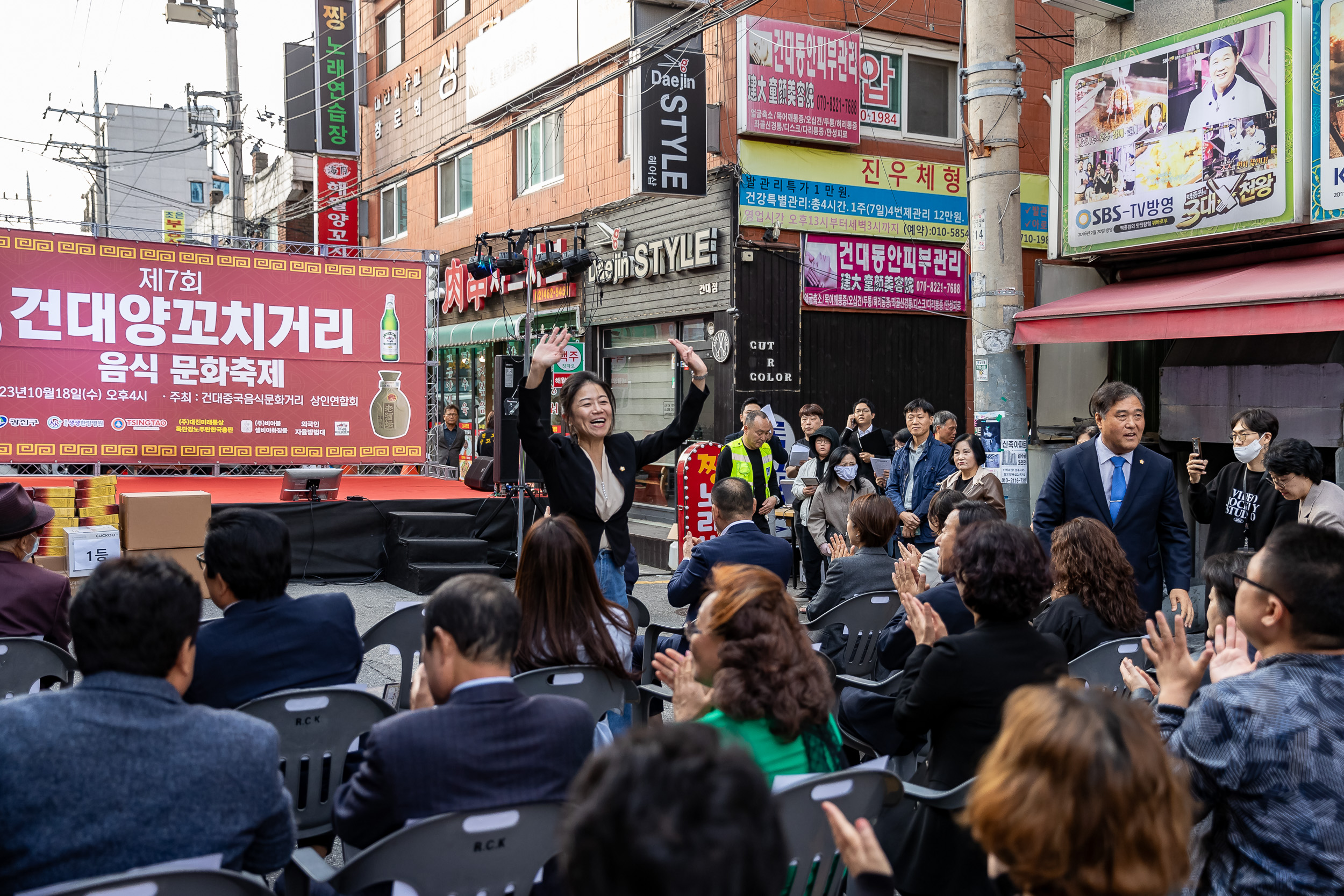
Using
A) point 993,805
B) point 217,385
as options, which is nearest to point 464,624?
point 993,805

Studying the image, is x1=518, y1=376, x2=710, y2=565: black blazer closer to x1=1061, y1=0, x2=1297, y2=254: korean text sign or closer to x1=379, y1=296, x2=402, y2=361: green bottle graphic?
x1=1061, y1=0, x2=1297, y2=254: korean text sign

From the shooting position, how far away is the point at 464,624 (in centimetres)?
246

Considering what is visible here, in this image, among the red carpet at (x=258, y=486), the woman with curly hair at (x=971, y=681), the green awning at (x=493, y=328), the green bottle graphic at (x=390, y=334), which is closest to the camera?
the woman with curly hair at (x=971, y=681)

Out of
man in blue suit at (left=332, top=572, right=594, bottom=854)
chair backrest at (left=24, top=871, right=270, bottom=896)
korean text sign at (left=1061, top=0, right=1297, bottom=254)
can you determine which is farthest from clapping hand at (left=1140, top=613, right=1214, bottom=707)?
korean text sign at (left=1061, top=0, right=1297, bottom=254)

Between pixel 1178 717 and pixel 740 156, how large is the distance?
1098 cm

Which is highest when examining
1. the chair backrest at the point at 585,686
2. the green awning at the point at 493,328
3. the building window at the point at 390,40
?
the building window at the point at 390,40

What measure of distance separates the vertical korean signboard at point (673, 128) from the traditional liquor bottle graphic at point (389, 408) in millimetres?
3608

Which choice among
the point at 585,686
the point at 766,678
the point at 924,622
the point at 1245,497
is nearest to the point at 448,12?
the point at 1245,497

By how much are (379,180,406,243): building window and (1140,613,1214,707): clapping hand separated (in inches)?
862

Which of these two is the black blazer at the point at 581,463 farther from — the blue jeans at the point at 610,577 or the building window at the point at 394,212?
the building window at the point at 394,212

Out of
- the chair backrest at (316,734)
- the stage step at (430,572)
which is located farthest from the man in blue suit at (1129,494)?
the stage step at (430,572)

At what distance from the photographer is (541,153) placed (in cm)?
1712

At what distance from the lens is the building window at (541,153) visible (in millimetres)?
16578

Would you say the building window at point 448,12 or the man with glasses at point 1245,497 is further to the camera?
the building window at point 448,12
